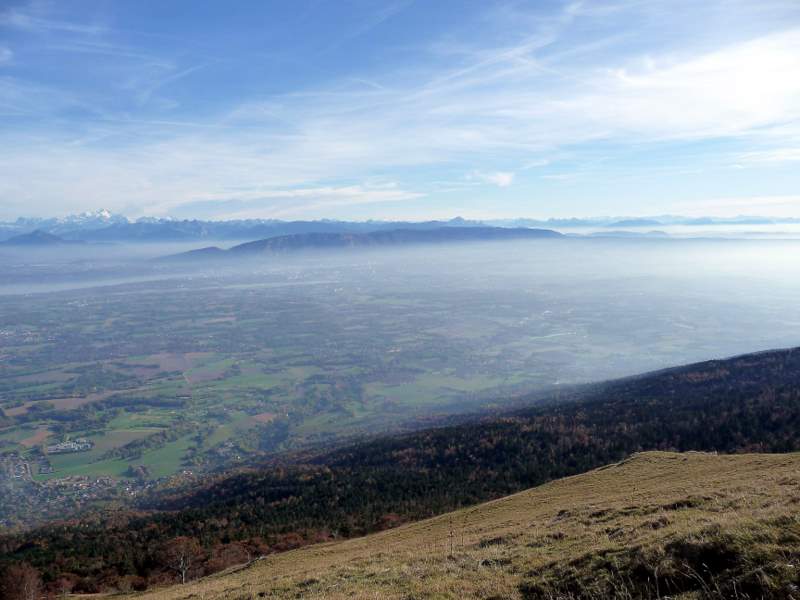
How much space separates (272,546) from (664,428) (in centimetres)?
6059

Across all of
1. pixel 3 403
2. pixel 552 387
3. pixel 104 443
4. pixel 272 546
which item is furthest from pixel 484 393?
pixel 3 403

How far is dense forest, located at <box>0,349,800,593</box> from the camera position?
144 ft

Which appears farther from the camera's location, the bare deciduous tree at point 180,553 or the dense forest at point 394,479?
the dense forest at point 394,479

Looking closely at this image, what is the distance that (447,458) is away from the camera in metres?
75.6

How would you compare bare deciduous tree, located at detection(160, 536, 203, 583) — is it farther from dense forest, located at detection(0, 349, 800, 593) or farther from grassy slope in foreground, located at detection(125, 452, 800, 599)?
grassy slope in foreground, located at detection(125, 452, 800, 599)

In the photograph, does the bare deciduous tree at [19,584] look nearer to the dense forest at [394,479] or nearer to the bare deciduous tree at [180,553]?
the dense forest at [394,479]

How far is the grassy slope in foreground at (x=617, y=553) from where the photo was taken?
10.0 m

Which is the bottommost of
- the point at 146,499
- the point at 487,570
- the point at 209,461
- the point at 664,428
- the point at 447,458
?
the point at 209,461

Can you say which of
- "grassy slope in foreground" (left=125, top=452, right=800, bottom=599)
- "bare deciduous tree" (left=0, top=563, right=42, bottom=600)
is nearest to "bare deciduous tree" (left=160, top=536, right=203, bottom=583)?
"bare deciduous tree" (left=0, top=563, right=42, bottom=600)

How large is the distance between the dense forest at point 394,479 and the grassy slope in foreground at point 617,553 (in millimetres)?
17859

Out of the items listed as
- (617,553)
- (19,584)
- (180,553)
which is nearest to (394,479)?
(180,553)

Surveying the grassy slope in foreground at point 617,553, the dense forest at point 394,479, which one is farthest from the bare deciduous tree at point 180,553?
the grassy slope in foreground at point 617,553

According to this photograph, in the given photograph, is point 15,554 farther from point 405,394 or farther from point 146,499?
point 405,394

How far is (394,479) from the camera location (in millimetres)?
67562
